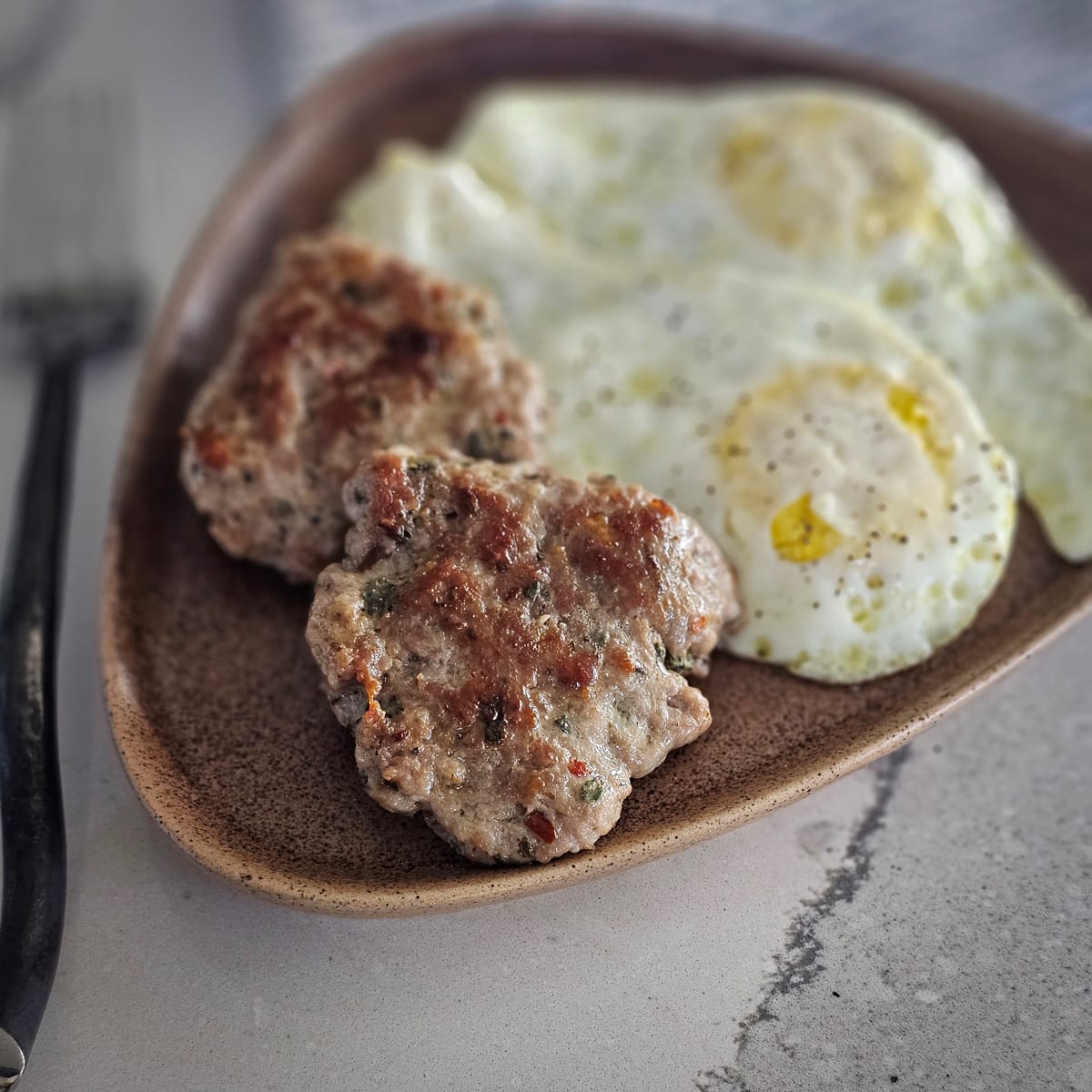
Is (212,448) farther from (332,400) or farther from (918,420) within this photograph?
(918,420)

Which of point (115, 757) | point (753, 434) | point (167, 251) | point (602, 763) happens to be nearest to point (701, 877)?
point (602, 763)

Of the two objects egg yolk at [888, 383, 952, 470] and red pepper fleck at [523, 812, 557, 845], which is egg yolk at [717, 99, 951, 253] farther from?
red pepper fleck at [523, 812, 557, 845]

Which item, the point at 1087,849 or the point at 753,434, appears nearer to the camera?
the point at 1087,849

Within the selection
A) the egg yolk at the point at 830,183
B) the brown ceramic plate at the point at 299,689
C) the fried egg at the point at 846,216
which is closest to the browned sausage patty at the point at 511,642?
the brown ceramic plate at the point at 299,689

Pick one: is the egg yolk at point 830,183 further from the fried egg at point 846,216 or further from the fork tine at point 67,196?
the fork tine at point 67,196

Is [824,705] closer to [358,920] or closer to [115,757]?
[358,920]

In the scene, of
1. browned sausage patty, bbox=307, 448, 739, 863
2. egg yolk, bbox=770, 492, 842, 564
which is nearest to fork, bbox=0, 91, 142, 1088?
browned sausage patty, bbox=307, 448, 739, 863
